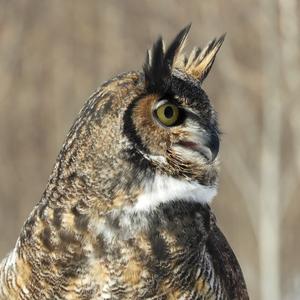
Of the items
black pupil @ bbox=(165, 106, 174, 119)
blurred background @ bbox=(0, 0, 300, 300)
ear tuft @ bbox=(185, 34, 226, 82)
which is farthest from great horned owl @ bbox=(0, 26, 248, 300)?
blurred background @ bbox=(0, 0, 300, 300)

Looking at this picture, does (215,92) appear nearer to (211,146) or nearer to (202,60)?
(202,60)

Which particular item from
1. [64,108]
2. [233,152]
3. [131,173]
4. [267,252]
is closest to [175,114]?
[131,173]

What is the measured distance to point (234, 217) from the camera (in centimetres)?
1566

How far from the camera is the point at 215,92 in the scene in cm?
1491

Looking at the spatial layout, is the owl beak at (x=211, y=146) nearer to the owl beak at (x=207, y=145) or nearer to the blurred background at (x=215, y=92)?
the owl beak at (x=207, y=145)

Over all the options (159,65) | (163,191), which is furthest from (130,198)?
(159,65)

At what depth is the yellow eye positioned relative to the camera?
3127mm

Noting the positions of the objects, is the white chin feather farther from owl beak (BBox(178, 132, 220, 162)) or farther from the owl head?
owl beak (BBox(178, 132, 220, 162))

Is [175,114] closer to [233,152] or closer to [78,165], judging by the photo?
[78,165]

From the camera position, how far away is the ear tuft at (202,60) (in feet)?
12.1

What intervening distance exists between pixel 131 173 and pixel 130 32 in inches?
510

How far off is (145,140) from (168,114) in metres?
0.13

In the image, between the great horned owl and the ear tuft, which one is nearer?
the great horned owl

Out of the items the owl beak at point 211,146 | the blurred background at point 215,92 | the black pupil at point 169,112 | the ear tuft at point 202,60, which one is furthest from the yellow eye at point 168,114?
the blurred background at point 215,92
